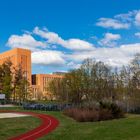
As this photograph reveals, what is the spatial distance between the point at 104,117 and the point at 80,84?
44.1 meters

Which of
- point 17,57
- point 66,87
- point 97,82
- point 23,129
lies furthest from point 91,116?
point 17,57

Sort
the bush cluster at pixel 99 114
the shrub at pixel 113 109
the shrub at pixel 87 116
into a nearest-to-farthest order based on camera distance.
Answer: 1. the shrub at pixel 87 116
2. the bush cluster at pixel 99 114
3. the shrub at pixel 113 109

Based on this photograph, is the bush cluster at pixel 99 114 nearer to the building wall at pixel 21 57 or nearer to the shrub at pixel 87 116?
the shrub at pixel 87 116

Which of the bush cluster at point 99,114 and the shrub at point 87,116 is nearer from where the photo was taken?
the shrub at point 87,116

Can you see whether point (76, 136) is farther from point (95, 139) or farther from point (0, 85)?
point (0, 85)

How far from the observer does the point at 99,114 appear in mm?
36844

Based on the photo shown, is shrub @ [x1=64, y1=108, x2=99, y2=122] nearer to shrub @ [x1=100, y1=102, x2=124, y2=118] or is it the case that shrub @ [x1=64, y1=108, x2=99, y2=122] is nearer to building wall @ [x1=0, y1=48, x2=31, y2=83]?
shrub @ [x1=100, y1=102, x2=124, y2=118]

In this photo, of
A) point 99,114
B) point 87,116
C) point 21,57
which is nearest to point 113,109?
point 99,114

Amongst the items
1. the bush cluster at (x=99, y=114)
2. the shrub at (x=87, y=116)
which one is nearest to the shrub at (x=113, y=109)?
the bush cluster at (x=99, y=114)

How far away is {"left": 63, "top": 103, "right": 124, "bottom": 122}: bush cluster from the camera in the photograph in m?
35.8

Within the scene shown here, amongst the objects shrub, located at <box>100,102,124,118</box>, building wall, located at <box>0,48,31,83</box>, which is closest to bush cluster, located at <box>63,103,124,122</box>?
shrub, located at <box>100,102,124,118</box>

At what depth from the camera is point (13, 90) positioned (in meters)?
95.3

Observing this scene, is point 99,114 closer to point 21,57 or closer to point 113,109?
point 113,109

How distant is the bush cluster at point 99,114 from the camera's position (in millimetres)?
35781
